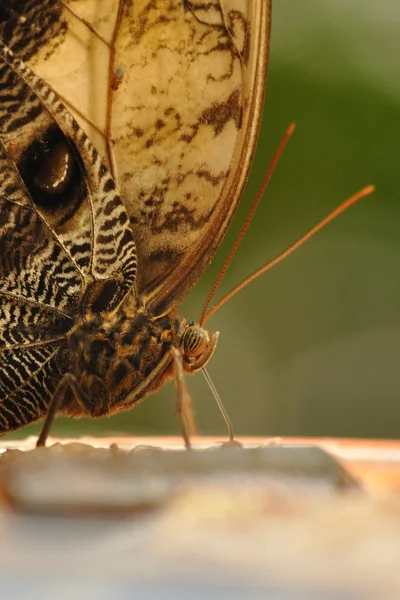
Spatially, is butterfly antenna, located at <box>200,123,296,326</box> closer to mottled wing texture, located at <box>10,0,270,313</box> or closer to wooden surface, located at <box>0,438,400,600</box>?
mottled wing texture, located at <box>10,0,270,313</box>

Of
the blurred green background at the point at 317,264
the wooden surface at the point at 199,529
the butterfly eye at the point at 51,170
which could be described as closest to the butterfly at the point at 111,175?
the butterfly eye at the point at 51,170

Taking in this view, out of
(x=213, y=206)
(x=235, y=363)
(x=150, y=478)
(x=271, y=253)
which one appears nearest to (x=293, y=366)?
(x=235, y=363)

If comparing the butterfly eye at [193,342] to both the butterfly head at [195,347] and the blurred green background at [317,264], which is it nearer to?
the butterfly head at [195,347]

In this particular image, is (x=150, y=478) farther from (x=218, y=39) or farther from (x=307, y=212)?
(x=307, y=212)

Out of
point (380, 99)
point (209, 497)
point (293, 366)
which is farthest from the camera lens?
point (293, 366)

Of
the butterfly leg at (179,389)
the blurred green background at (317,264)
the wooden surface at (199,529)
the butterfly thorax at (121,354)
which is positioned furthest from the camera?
the blurred green background at (317,264)

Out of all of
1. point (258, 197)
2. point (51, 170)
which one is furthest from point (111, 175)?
point (258, 197)

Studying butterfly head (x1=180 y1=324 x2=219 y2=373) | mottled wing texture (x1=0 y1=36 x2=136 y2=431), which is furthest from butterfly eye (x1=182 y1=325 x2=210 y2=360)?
mottled wing texture (x1=0 y1=36 x2=136 y2=431)

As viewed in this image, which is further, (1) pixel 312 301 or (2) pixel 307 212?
(1) pixel 312 301
